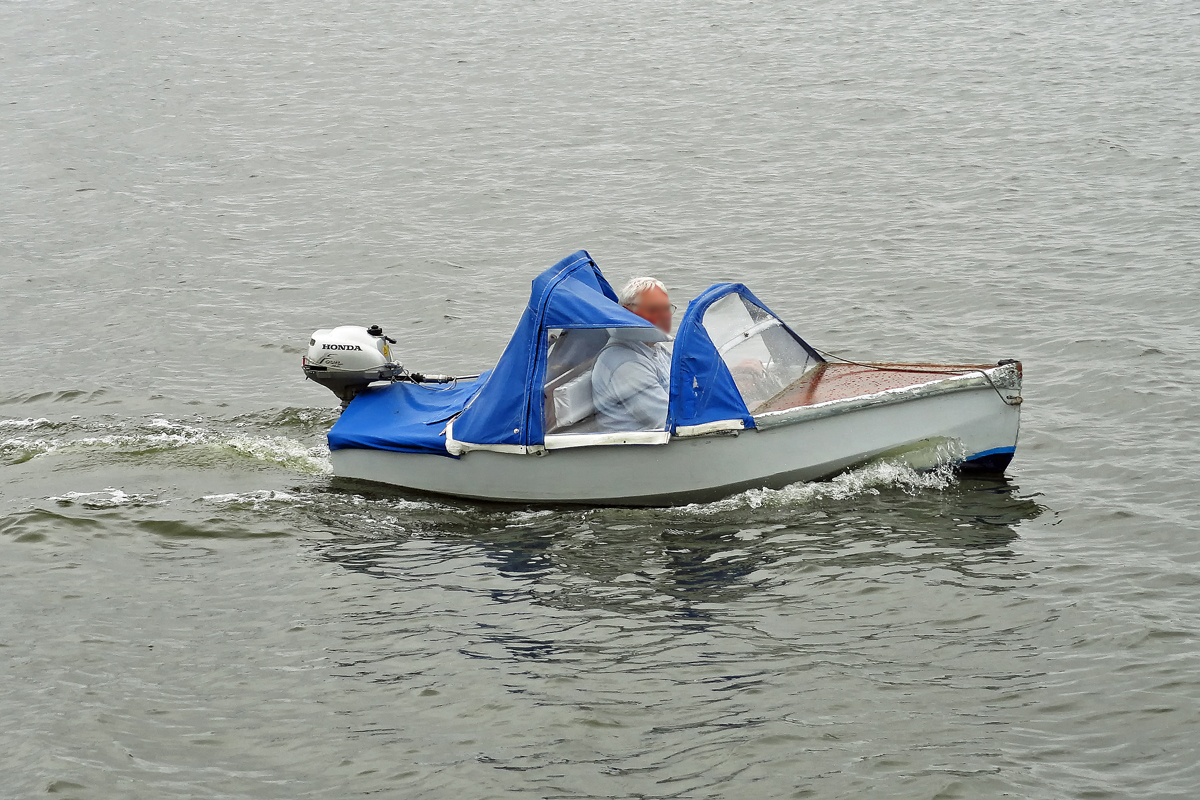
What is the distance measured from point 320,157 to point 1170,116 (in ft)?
47.6

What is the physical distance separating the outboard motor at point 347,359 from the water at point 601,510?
914 mm

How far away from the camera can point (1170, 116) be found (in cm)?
1888

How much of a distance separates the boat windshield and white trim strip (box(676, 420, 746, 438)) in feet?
1.62

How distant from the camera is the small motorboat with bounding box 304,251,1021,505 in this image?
8.38 meters

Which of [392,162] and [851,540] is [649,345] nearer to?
Answer: [851,540]

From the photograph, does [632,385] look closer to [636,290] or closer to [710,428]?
[710,428]

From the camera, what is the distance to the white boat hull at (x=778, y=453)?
8430 mm

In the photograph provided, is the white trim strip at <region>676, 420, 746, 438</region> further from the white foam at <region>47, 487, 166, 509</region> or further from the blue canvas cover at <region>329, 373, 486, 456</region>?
the white foam at <region>47, 487, 166, 509</region>

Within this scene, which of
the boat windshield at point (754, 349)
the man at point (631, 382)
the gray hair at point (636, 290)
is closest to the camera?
the man at point (631, 382)

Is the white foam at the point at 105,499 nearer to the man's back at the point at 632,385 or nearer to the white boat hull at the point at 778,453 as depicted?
the white boat hull at the point at 778,453

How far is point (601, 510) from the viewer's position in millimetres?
8828

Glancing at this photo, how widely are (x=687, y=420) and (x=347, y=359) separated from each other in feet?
10.1

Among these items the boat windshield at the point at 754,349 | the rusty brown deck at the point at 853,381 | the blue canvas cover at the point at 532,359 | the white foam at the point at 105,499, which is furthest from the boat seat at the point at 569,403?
the white foam at the point at 105,499

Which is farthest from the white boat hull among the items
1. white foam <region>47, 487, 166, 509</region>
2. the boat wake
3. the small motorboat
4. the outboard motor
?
white foam <region>47, 487, 166, 509</region>
